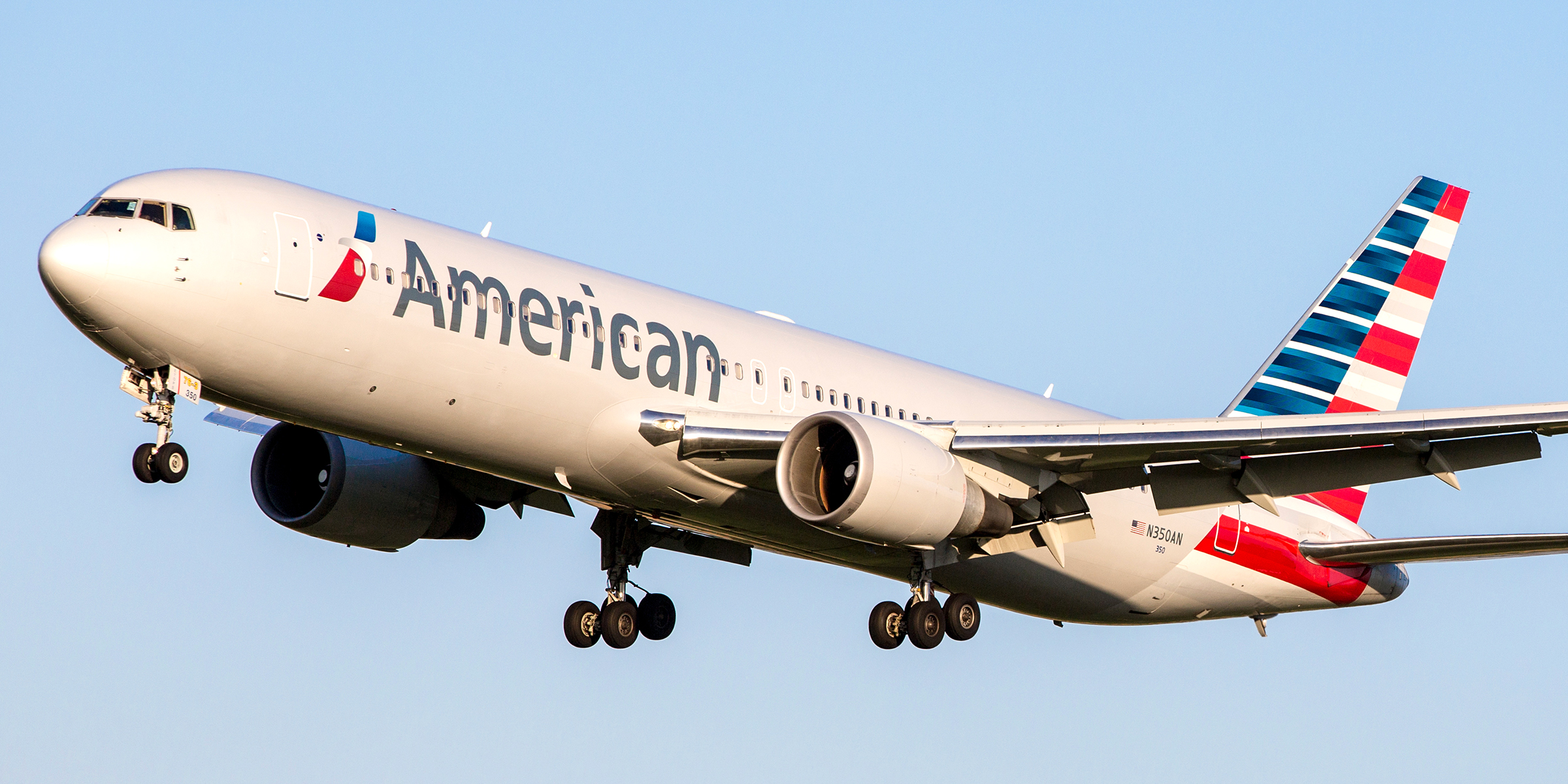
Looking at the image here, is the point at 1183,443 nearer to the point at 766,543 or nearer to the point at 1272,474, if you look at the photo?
the point at 1272,474

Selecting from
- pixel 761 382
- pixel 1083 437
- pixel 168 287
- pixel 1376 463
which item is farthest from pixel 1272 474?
pixel 168 287

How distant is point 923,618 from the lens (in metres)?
28.2

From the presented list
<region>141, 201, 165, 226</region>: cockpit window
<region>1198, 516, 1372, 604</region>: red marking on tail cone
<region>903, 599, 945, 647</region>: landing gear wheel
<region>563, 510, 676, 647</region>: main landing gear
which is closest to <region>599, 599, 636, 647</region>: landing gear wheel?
<region>563, 510, 676, 647</region>: main landing gear

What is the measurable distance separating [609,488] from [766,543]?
3.97 metres

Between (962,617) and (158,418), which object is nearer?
(158,418)

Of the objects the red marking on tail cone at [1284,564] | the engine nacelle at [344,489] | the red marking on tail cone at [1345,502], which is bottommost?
the engine nacelle at [344,489]

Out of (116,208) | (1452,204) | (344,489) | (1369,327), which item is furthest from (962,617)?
(1452,204)

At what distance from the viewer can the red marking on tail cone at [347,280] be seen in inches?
897

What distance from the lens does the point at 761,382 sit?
27219mm

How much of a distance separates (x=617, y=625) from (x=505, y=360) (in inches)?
319

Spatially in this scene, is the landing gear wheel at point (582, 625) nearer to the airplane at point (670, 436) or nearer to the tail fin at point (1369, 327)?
the airplane at point (670, 436)

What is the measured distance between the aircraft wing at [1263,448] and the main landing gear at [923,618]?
2.87 m

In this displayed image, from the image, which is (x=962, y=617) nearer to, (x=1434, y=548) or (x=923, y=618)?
(x=923, y=618)

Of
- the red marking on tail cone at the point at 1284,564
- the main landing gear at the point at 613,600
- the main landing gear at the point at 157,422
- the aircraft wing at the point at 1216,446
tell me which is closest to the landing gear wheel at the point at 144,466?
the main landing gear at the point at 157,422
